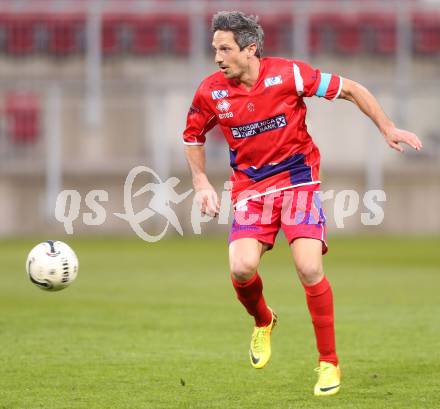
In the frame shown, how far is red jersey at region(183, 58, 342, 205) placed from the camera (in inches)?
312

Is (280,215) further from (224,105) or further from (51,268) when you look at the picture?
(51,268)

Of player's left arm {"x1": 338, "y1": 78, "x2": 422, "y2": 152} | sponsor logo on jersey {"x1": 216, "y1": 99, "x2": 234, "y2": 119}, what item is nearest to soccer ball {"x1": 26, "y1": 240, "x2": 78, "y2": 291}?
sponsor logo on jersey {"x1": 216, "y1": 99, "x2": 234, "y2": 119}

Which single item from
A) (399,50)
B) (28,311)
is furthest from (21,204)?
(28,311)

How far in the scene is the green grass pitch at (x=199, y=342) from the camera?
24.3 ft

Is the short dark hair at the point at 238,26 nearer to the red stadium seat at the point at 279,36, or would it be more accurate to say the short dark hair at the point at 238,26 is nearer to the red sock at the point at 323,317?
the red sock at the point at 323,317

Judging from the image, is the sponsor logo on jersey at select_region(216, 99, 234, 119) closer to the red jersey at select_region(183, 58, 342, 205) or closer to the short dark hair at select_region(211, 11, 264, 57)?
the red jersey at select_region(183, 58, 342, 205)

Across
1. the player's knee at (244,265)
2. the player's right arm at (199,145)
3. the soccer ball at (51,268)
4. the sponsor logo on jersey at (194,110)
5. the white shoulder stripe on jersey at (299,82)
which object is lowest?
the soccer ball at (51,268)

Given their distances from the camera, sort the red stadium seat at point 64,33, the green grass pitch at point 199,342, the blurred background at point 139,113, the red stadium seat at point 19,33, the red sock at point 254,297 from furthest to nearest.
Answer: the red stadium seat at point 64,33 < the red stadium seat at point 19,33 < the blurred background at point 139,113 < the red sock at point 254,297 < the green grass pitch at point 199,342

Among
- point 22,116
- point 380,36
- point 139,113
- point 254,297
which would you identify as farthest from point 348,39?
point 254,297

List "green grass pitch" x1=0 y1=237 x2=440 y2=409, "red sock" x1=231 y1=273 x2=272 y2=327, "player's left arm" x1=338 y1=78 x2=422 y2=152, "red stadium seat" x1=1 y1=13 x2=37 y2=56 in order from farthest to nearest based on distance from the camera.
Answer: "red stadium seat" x1=1 y1=13 x2=37 y2=56 → "red sock" x1=231 y1=273 x2=272 y2=327 → "player's left arm" x1=338 y1=78 x2=422 y2=152 → "green grass pitch" x1=0 y1=237 x2=440 y2=409

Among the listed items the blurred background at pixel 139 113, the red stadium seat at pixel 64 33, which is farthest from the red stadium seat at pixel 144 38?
the red stadium seat at pixel 64 33

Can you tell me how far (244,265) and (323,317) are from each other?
2.06ft

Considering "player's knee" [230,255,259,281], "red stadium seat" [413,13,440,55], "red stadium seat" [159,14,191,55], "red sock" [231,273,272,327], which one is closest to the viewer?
"player's knee" [230,255,259,281]

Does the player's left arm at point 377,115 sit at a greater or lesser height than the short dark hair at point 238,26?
lesser
